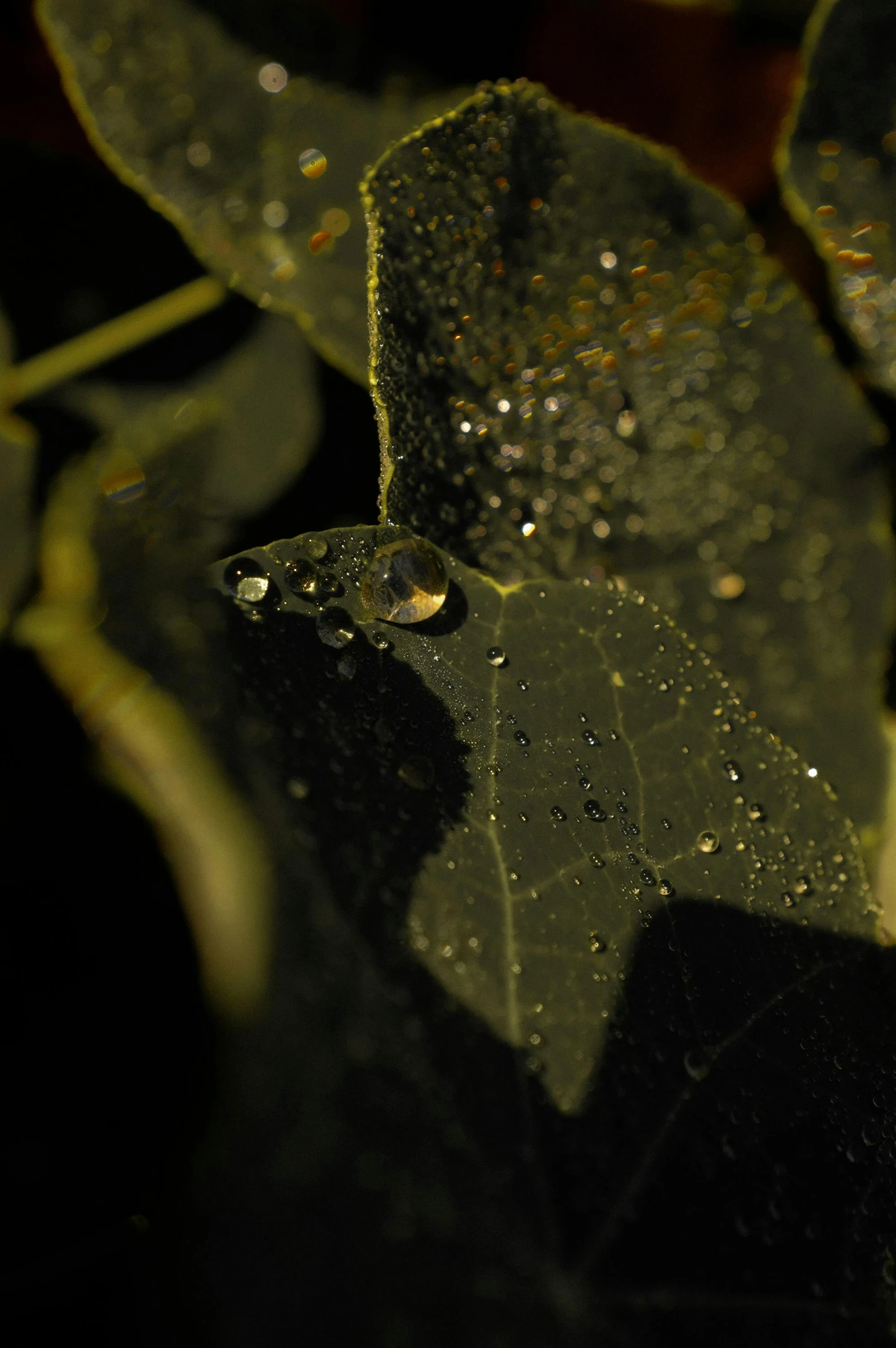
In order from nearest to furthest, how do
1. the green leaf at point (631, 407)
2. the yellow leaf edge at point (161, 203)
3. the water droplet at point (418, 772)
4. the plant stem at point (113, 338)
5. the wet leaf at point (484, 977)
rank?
the wet leaf at point (484, 977), the water droplet at point (418, 772), the green leaf at point (631, 407), the yellow leaf edge at point (161, 203), the plant stem at point (113, 338)

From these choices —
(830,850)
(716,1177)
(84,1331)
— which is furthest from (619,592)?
(84,1331)

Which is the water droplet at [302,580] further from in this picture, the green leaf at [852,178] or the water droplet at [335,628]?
the green leaf at [852,178]

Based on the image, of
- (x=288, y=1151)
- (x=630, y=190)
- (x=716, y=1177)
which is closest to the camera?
(x=288, y=1151)

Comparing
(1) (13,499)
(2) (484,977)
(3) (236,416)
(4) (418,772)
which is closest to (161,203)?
(3) (236,416)

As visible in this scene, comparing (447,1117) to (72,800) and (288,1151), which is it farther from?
(72,800)

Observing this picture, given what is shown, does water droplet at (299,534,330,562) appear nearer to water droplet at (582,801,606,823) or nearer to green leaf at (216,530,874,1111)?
green leaf at (216,530,874,1111)

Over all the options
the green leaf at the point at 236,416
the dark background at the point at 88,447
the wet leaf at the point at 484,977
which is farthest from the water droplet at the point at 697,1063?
the green leaf at the point at 236,416

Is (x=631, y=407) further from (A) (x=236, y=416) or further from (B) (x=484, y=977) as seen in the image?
(B) (x=484, y=977)
